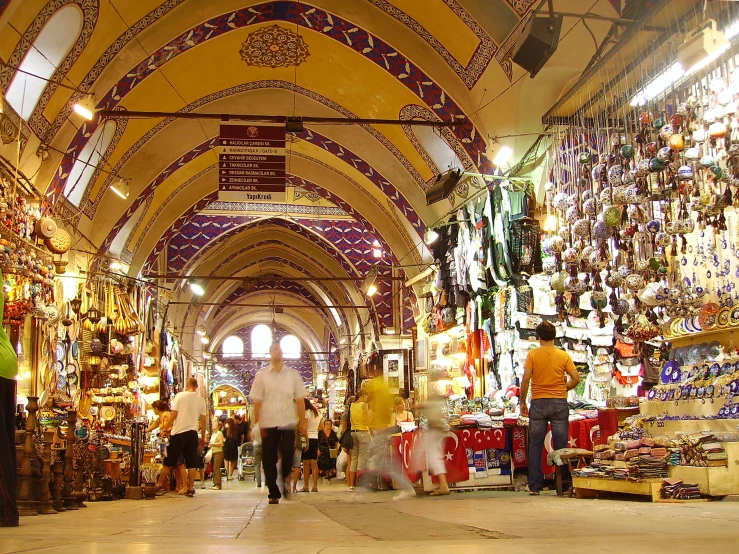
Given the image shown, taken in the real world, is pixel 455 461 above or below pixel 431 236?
below

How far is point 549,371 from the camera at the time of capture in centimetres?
587

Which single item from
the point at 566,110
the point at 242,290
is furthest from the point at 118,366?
the point at 242,290

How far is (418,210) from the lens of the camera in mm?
13305

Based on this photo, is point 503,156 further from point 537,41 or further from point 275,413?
point 275,413

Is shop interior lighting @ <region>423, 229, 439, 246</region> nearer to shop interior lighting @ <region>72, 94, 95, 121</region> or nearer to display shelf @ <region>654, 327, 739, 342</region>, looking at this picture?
display shelf @ <region>654, 327, 739, 342</region>

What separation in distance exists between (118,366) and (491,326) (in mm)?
6618

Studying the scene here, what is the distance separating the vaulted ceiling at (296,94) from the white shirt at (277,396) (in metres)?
4.24

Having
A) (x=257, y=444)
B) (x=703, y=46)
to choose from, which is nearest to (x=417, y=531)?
(x=703, y=46)

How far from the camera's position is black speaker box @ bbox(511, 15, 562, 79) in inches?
280

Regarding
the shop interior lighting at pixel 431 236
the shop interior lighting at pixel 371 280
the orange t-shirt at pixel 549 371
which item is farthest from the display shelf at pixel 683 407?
the shop interior lighting at pixel 371 280

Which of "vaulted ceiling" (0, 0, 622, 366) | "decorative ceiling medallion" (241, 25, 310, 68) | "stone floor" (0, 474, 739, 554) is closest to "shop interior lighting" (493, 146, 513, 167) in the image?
"vaulted ceiling" (0, 0, 622, 366)

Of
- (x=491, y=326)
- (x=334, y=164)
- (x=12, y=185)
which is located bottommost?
(x=491, y=326)

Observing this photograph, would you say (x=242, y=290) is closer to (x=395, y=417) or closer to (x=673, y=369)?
(x=395, y=417)

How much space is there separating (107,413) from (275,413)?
786 cm
